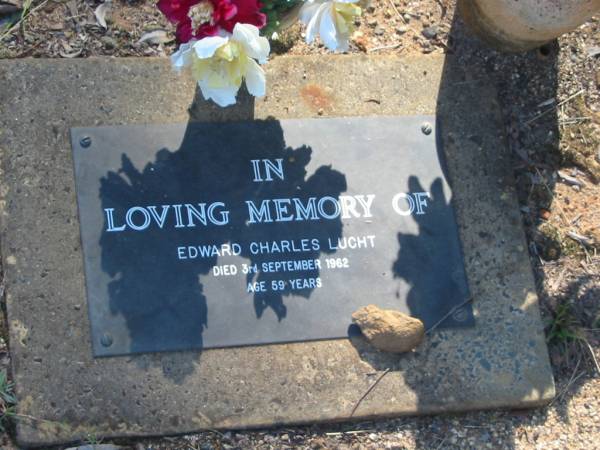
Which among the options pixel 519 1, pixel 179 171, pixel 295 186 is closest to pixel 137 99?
pixel 179 171

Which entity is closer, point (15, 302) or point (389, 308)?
point (15, 302)

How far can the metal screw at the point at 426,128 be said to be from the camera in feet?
8.37

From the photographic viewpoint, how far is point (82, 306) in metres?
2.19

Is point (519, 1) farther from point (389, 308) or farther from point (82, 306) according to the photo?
point (82, 306)

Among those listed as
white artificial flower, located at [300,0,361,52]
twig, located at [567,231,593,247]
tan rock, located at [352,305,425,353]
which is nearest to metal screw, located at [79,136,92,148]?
white artificial flower, located at [300,0,361,52]

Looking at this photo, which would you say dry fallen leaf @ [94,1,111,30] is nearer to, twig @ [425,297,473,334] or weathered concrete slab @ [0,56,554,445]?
weathered concrete slab @ [0,56,554,445]

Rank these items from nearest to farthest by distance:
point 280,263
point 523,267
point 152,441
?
point 152,441
point 280,263
point 523,267

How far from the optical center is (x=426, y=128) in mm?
2553

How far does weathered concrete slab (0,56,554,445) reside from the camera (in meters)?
2.14

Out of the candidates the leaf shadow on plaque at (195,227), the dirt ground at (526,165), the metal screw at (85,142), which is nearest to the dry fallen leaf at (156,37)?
the dirt ground at (526,165)

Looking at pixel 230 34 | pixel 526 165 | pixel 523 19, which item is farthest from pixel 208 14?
pixel 526 165

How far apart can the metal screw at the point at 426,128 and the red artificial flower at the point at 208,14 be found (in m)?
0.82

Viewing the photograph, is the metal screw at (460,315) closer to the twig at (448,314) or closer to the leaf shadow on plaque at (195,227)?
the twig at (448,314)

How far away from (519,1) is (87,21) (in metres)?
1.43
